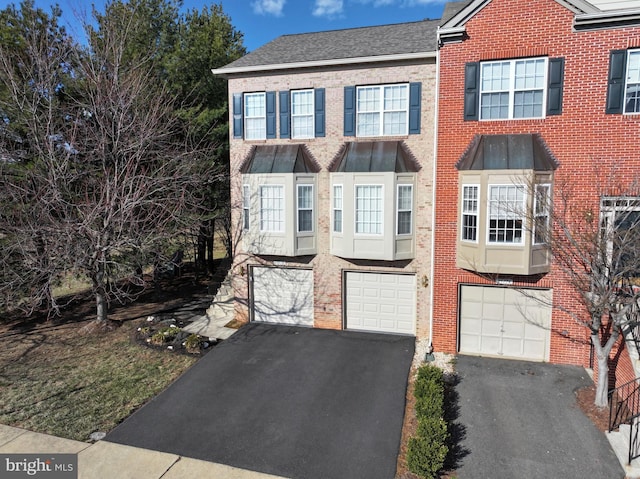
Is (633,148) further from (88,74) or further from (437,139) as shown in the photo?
(88,74)

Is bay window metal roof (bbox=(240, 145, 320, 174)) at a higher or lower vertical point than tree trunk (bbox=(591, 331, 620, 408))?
higher

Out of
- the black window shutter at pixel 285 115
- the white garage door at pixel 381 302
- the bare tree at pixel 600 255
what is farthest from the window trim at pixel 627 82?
the black window shutter at pixel 285 115

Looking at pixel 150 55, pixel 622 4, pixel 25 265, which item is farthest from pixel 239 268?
pixel 622 4

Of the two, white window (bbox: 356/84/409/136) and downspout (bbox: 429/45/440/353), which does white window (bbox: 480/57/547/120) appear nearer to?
downspout (bbox: 429/45/440/353)

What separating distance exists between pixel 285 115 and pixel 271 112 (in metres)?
0.53

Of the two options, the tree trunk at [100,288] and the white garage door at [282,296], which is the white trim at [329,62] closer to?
the white garage door at [282,296]

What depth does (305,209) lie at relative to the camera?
48.1 ft

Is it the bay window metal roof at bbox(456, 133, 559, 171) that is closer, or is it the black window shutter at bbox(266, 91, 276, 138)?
the bay window metal roof at bbox(456, 133, 559, 171)

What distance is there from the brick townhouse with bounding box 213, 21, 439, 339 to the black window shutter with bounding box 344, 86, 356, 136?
36 millimetres

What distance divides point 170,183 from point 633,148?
14.6 meters

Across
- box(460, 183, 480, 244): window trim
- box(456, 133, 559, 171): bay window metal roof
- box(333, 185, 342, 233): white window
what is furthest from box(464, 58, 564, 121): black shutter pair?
box(333, 185, 342, 233): white window

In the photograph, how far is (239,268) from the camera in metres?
15.8

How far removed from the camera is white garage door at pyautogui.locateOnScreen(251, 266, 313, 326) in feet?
50.3

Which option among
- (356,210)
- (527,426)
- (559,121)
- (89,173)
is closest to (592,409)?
(527,426)
